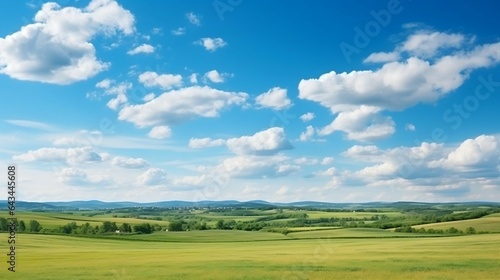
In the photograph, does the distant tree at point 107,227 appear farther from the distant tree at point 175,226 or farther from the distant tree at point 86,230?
the distant tree at point 175,226

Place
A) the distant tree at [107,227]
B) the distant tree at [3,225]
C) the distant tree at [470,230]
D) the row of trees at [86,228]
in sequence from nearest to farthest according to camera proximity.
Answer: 1. the distant tree at [3,225]
2. the distant tree at [470,230]
3. the row of trees at [86,228]
4. the distant tree at [107,227]

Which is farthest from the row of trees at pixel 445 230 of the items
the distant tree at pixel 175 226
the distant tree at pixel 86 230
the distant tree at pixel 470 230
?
the distant tree at pixel 86 230

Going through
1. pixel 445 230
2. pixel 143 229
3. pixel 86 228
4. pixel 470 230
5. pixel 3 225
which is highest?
pixel 3 225

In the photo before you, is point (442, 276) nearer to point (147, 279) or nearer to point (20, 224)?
point (147, 279)

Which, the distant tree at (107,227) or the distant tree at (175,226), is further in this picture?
the distant tree at (175,226)

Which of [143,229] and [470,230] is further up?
[143,229]

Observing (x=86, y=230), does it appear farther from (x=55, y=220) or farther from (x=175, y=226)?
(x=55, y=220)

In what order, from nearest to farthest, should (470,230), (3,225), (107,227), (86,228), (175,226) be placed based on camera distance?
(3,225)
(470,230)
(86,228)
(107,227)
(175,226)

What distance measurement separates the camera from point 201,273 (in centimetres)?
3844

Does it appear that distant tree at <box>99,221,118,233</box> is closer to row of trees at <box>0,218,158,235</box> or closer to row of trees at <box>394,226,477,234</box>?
row of trees at <box>0,218,158,235</box>

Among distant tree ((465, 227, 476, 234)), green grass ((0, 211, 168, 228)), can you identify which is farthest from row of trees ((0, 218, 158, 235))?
distant tree ((465, 227, 476, 234))

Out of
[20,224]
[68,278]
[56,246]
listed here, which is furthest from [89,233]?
[68,278]

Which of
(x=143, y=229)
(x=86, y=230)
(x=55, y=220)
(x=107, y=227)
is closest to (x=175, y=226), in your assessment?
(x=143, y=229)

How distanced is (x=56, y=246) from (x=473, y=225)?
87274 mm
